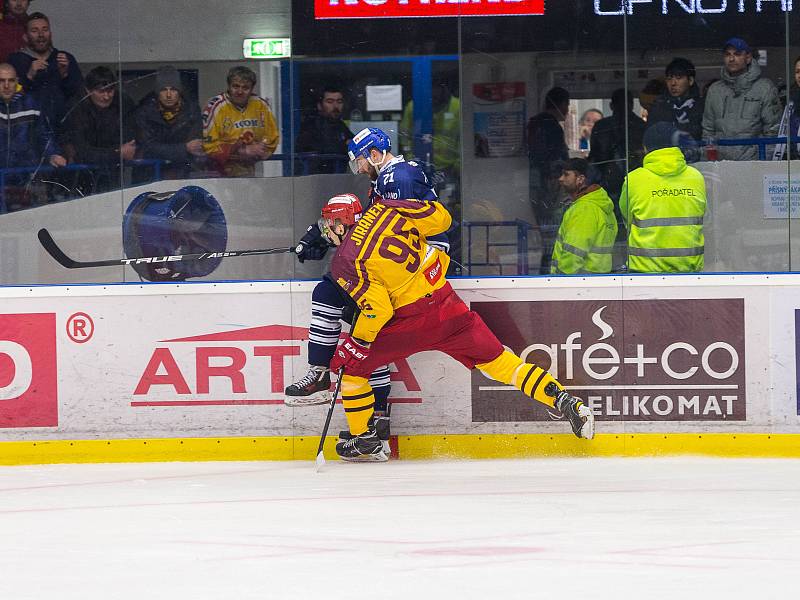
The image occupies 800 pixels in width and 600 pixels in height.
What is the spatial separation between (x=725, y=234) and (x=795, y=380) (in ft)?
2.45

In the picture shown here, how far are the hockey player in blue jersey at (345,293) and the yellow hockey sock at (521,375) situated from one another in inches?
22.5

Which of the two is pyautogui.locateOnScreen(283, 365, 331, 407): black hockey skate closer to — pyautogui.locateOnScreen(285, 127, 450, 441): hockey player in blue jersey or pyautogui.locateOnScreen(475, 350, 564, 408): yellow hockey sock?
pyautogui.locateOnScreen(285, 127, 450, 441): hockey player in blue jersey

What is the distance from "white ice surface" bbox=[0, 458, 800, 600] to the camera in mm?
3637

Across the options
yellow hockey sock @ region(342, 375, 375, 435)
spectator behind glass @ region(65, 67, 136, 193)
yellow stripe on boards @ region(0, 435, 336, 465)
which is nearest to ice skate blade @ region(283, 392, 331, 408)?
yellow hockey sock @ region(342, 375, 375, 435)

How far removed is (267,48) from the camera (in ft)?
20.6

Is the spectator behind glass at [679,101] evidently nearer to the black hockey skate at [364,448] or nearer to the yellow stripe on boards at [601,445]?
the yellow stripe on boards at [601,445]

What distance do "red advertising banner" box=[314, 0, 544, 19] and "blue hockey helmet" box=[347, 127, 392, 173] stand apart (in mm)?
603

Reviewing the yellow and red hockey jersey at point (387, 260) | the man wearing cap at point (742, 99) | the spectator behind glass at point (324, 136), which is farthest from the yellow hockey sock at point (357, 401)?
the man wearing cap at point (742, 99)

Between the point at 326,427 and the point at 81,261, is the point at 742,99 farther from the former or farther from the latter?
the point at 81,261

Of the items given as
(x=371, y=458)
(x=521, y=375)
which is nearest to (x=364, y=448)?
(x=371, y=458)

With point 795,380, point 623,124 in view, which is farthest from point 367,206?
point 795,380

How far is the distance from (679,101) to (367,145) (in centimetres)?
148

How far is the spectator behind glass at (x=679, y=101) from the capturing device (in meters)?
6.20

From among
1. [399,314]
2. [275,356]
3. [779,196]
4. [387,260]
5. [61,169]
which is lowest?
[275,356]
